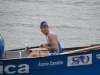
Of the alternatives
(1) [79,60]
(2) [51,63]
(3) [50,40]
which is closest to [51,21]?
(1) [79,60]

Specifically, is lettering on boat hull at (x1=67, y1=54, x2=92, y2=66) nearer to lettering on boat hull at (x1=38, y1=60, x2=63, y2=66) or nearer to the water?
lettering on boat hull at (x1=38, y1=60, x2=63, y2=66)

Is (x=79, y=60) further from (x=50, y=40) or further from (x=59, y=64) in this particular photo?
(x=50, y=40)

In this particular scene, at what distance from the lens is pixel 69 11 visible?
3036cm

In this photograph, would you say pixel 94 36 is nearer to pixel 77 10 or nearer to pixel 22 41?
pixel 22 41

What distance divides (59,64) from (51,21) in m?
14.5

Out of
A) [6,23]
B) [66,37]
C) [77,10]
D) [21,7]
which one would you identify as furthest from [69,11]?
[66,37]

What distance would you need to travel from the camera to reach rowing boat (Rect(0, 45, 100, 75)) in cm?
1277

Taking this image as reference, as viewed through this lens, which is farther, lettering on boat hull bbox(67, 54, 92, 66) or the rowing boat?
lettering on boat hull bbox(67, 54, 92, 66)

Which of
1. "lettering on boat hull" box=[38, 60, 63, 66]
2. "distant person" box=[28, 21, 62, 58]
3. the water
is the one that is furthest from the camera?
the water

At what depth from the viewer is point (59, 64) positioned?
12984 mm

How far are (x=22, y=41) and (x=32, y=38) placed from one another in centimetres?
67

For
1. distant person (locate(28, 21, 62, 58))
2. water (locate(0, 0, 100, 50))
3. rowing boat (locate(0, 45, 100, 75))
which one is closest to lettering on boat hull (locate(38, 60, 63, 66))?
rowing boat (locate(0, 45, 100, 75))

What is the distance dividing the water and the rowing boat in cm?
826

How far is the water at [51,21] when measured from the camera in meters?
22.8
